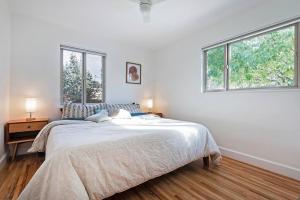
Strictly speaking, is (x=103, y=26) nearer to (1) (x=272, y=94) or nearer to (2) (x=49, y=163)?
(2) (x=49, y=163)

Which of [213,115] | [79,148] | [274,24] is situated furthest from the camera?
[213,115]

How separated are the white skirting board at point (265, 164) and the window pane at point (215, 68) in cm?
119

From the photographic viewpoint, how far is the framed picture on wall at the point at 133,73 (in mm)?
3955

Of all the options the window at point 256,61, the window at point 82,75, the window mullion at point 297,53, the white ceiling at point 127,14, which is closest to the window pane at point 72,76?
the window at point 82,75

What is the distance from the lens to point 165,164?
179cm

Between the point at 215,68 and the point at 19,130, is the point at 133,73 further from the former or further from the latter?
the point at 19,130

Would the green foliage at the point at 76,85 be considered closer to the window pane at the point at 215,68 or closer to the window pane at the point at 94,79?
the window pane at the point at 94,79

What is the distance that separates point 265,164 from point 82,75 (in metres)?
3.66

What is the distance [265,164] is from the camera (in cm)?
227

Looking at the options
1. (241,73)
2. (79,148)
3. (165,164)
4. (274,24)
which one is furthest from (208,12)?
(79,148)

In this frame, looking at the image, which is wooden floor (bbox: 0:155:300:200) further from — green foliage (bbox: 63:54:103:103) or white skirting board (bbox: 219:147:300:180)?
green foliage (bbox: 63:54:103:103)

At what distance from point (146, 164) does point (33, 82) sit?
255 cm

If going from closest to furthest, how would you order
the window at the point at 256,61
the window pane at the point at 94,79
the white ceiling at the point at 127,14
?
the window at the point at 256,61
the white ceiling at the point at 127,14
the window pane at the point at 94,79

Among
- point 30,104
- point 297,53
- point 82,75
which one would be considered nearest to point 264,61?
point 297,53
